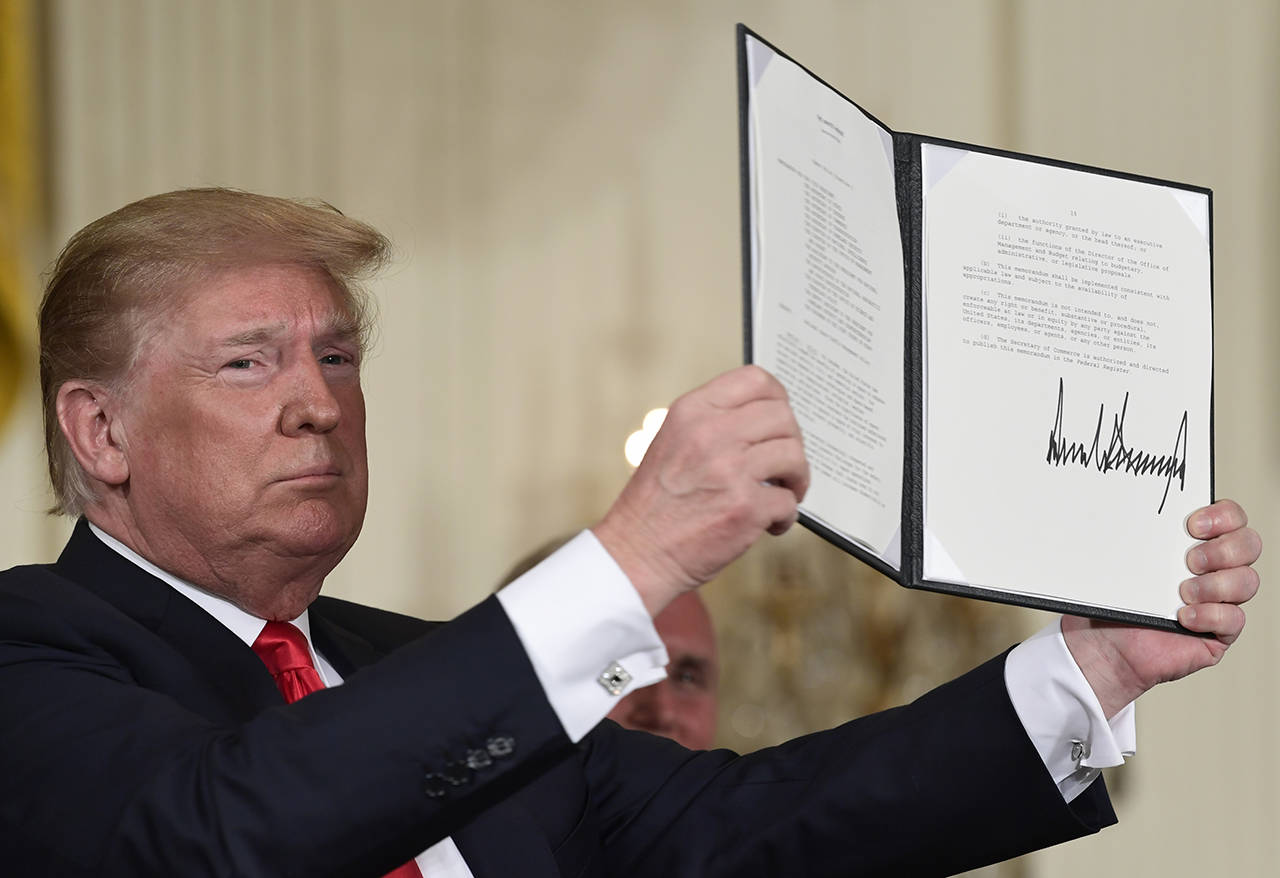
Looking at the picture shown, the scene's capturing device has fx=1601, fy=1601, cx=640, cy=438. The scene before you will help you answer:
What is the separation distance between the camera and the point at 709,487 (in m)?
1.30

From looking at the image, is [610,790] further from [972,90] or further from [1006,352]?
[972,90]

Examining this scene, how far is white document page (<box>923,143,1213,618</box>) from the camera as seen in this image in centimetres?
157

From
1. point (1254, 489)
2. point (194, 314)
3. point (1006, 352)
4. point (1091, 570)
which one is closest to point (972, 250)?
point (1006, 352)

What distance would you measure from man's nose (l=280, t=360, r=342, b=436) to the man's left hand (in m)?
0.84

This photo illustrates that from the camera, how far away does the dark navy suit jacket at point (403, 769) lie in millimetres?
1276

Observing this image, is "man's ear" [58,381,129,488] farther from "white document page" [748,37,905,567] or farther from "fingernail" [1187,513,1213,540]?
"fingernail" [1187,513,1213,540]

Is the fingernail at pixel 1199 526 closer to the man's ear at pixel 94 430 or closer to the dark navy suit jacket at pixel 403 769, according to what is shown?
the dark navy suit jacket at pixel 403 769

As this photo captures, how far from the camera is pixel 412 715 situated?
4.21 ft

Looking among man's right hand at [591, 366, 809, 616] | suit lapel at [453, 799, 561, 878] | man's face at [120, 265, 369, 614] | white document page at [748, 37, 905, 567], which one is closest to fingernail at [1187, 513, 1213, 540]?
white document page at [748, 37, 905, 567]

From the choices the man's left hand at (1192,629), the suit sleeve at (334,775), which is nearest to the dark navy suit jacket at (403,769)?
the suit sleeve at (334,775)

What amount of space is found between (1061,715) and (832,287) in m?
0.60

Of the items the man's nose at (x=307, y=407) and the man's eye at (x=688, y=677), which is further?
the man's eye at (x=688, y=677)

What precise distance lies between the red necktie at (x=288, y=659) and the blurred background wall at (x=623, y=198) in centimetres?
259

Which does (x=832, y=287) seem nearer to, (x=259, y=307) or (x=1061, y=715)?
(x=1061, y=715)
